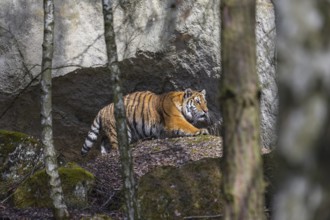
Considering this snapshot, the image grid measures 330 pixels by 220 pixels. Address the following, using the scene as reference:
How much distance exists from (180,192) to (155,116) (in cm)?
525

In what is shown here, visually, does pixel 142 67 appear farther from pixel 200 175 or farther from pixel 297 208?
pixel 297 208

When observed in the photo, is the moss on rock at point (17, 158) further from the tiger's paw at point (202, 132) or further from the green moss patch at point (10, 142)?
the tiger's paw at point (202, 132)

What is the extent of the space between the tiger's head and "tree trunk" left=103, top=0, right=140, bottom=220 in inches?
202

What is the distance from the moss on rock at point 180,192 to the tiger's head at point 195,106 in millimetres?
4218

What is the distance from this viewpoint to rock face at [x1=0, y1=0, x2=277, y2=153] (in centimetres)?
1148

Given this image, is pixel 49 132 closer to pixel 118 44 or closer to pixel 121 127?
pixel 121 127

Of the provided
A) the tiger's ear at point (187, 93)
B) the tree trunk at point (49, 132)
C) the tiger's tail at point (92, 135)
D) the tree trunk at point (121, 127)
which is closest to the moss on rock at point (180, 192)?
the tree trunk at point (121, 127)

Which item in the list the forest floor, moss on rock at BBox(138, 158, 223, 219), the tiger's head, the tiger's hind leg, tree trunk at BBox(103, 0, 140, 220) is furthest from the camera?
the tiger's hind leg

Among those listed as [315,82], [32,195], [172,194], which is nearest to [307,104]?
[315,82]

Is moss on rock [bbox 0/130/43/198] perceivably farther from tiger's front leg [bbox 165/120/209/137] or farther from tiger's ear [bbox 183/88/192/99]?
tiger's ear [bbox 183/88/192/99]

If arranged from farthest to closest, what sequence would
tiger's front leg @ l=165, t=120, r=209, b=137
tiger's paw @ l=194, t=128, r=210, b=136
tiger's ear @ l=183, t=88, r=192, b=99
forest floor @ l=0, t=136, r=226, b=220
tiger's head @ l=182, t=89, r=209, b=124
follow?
tiger's ear @ l=183, t=88, r=192, b=99, tiger's head @ l=182, t=89, r=209, b=124, tiger's front leg @ l=165, t=120, r=209, b=137, tiger's paw @ l=194, t=128, r=210, b=136, forest floor @ l=0, t=136, r=226, b=220

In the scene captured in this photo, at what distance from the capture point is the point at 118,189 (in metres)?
8.62

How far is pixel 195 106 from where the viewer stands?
11.8 meters

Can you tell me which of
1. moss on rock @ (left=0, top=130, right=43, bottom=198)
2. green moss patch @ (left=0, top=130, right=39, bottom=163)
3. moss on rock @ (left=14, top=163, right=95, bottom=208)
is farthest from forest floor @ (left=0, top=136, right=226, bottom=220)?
green moss patch @ (left=0, top=130, right=39, bottom=163)
